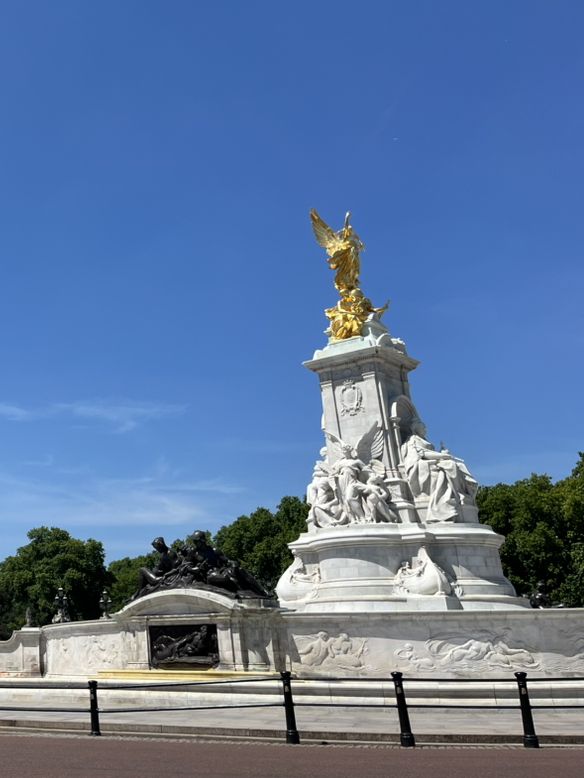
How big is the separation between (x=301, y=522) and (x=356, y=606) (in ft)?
108

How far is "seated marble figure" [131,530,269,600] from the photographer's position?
21.3 m

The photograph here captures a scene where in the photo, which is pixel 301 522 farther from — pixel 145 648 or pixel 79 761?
pixel 79 761

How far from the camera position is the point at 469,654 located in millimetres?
20203

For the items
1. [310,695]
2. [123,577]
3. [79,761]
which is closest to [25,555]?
[123,577]

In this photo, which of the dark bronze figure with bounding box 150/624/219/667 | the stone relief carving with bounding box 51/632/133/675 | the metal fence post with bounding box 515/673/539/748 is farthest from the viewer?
the stone relief carving with bounding box 51/632/133/675

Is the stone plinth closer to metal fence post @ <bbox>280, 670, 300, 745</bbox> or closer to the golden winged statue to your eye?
the golden winged statue

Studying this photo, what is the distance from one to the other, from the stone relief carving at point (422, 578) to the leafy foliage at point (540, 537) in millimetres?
23095

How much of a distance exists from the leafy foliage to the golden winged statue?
21.1 m

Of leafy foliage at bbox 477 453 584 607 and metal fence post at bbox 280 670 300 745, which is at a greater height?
leafy foliage at bbox 477 453 584 607

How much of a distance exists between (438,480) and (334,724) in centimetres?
1242

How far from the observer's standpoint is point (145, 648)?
71.1ft

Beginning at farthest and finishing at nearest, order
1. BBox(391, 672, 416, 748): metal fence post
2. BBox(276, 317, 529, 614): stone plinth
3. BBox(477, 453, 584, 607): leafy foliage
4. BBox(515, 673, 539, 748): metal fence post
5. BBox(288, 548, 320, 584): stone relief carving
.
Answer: BBox(477, 453, 584, 607): leafy foliage, BBox(288, 548, 320, 584): stone relief carving, BBox(276, 317, 529, 614): stone plinth, BBox(391, 672, 416, 748): metal fence post, BBox(515, 673, 539, 748): metal fence post

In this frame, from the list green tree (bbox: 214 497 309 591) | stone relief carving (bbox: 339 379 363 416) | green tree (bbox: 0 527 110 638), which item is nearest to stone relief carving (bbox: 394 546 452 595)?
stone relief carving (bbox: 339 379 363 416)

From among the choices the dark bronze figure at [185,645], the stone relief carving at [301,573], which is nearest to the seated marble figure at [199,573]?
the dark bronze figure at [185,645]
